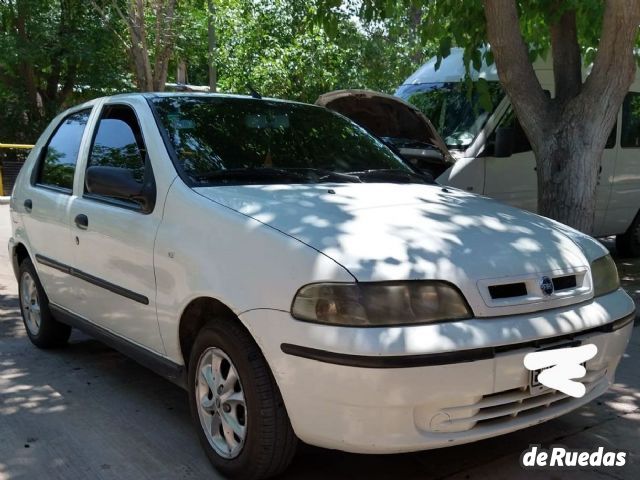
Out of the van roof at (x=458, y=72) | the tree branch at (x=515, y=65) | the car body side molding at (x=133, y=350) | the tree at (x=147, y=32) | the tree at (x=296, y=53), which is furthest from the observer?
the tree at (x=147, y=32)

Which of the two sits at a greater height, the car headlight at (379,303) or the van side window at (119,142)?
the van side window at (119,142)

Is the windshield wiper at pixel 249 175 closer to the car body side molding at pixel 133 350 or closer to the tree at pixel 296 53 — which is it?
the car body side molding at pixel 133 350

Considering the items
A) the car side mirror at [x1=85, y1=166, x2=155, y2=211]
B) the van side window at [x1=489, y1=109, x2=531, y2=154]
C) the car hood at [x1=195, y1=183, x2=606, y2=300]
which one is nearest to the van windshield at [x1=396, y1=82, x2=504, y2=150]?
the van side window at [x1=489, y1=109, x2=531, y2=154]

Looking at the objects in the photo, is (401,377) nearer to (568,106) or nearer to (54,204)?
(54,204)

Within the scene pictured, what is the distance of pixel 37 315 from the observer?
17.0ft

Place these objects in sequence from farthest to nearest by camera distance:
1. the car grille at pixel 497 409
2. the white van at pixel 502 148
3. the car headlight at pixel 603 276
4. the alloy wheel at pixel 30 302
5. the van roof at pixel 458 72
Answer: the van roof at pixel 458 72 → the white van at pixel 502 148 → the alloy wheel at pixel 30 302 → the car headlight at pixel 603 276 → the car grille at pixel 497 409

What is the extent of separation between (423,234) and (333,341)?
0.66 meters

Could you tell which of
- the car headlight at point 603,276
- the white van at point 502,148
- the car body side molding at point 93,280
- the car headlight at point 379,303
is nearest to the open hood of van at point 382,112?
the white van at point 502,148

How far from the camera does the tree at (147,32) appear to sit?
15.8 metres

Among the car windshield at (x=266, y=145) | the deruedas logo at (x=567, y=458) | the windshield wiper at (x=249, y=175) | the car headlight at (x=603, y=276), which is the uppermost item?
the car windshield at (x=266, y=145)

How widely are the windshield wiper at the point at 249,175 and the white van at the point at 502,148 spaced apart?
132 inches

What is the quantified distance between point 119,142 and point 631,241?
7.16 metres

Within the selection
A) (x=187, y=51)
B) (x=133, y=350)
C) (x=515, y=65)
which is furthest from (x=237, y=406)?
(x=187, y=51)

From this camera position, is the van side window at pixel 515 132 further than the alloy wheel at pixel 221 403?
Yes
